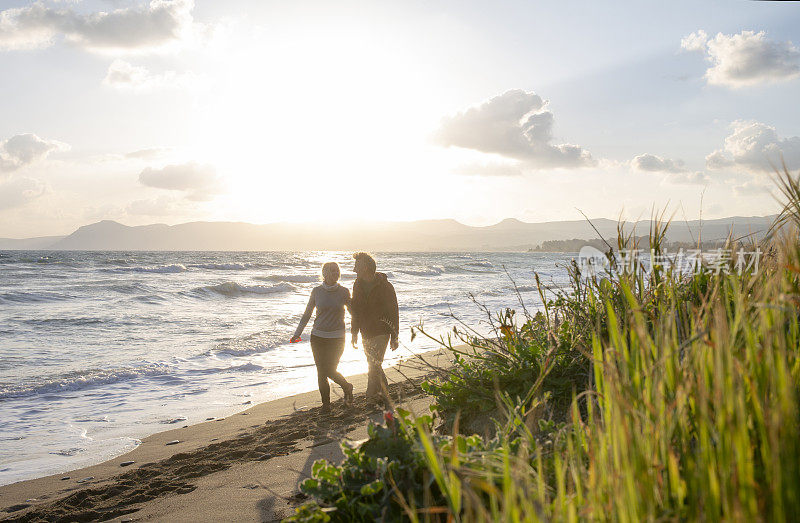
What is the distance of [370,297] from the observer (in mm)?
7082

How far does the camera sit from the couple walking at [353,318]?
6.79m

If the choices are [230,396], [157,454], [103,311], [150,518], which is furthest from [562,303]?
[103,311]

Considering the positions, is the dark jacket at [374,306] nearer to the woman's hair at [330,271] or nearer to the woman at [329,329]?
the woman at [329,329]

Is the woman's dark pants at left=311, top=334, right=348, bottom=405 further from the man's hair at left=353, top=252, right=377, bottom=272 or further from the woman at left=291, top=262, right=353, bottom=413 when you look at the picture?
the man's hair at left=353, top=252, right=377, bottom=272

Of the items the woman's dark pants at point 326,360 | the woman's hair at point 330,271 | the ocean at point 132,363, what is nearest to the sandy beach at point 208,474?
the woman's dark pants at point 326,360

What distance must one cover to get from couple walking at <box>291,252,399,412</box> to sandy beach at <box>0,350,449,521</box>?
0.40m

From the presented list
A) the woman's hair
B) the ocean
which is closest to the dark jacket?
the woman's hair

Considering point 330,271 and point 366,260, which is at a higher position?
point 366,260

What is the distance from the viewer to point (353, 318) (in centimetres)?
722

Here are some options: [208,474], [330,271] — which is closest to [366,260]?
[330,271]

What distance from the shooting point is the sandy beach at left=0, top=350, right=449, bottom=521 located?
3.75m

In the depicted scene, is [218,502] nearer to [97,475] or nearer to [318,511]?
[97,475]

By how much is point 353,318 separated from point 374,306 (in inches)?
14.3

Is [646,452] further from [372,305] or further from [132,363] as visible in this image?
[132,363]
